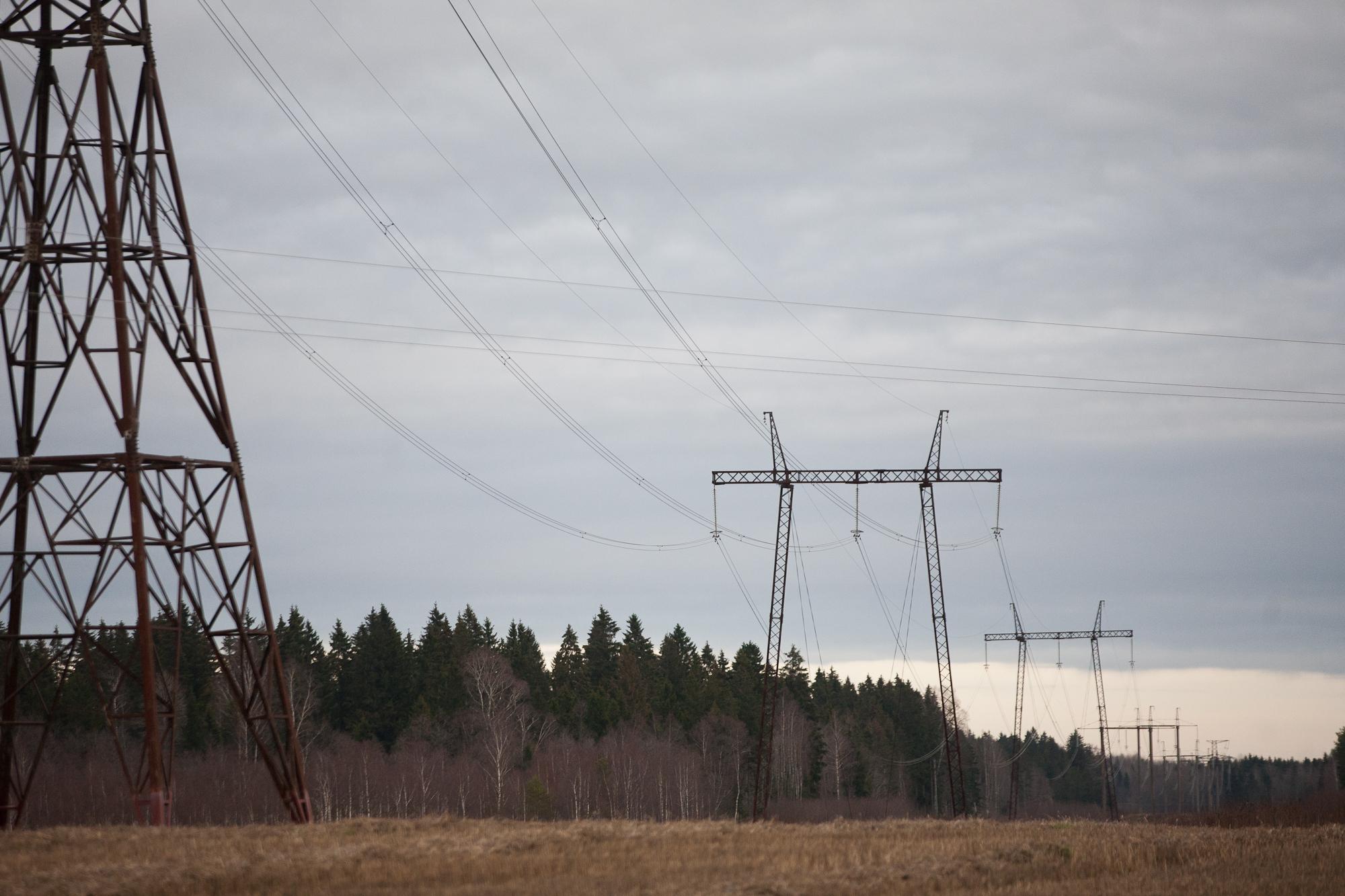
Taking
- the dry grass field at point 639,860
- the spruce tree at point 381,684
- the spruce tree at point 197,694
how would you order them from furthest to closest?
the spruce tree at point 381,684, the spruce tree at point 197,694, the dry grass field at point 639,860

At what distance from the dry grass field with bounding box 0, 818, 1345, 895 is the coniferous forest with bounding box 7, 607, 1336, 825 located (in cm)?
3934

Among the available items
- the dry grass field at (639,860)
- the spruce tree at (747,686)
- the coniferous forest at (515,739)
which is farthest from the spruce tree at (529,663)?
the dry grass field at (639,860)

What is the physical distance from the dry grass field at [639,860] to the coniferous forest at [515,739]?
39342 millimetres

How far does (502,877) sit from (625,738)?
84616 mm

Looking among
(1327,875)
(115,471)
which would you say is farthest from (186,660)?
(1327,875)

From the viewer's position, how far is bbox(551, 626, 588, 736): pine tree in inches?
4488

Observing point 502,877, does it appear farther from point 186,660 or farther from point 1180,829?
point 186,660

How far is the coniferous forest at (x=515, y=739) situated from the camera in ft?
265

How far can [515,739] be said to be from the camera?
9662 centimetres

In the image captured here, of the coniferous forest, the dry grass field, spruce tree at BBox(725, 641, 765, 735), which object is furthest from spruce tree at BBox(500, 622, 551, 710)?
the dry grass field

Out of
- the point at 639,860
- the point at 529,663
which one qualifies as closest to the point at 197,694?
the point at 529,663

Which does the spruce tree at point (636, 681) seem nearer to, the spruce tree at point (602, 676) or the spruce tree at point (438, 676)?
the spruce tree at point (602, 676)

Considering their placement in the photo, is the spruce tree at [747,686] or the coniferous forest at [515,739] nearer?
the coniferous forest at [515,739]

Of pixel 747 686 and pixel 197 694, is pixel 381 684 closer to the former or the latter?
pixel 197 694
